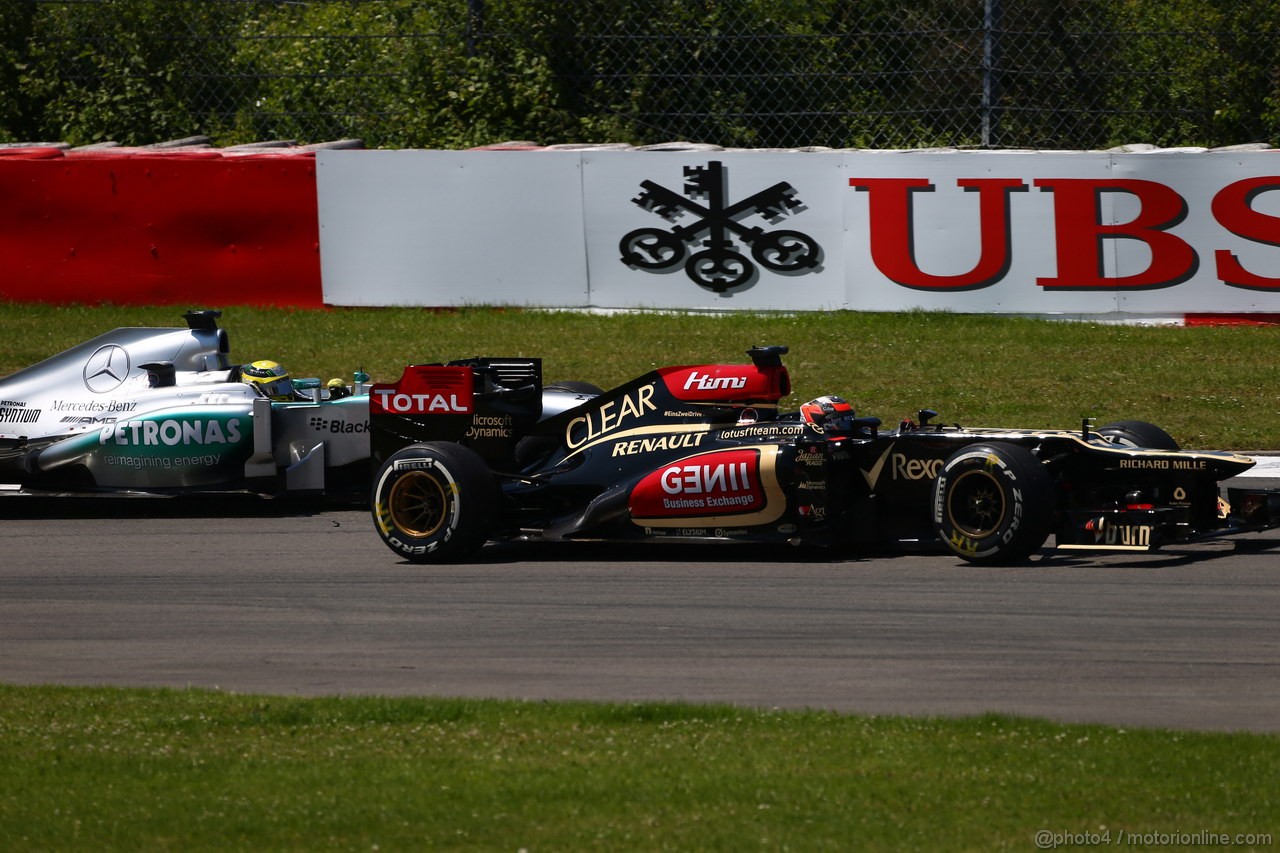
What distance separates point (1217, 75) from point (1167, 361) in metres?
4.21

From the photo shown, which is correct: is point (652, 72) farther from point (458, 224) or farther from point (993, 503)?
point (993, 503)

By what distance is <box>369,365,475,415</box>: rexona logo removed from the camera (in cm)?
976

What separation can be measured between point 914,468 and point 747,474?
0.81 m

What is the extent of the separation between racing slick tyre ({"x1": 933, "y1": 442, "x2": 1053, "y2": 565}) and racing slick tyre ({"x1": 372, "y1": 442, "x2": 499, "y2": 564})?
2.33 meters

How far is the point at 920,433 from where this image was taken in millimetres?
8797

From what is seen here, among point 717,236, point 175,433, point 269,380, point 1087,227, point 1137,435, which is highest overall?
point 717,236

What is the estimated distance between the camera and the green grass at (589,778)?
16.0ft

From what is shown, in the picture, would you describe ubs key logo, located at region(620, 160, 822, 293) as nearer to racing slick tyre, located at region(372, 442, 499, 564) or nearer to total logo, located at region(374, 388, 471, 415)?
total logo, located at region(374, 388, 471, 415)

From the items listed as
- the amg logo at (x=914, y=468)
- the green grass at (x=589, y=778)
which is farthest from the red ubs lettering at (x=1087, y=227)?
the green grass at (x=589, y=778)

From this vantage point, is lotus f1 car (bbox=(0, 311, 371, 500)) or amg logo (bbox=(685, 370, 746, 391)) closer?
amg logo (bbox=(685, 370, 746, 391))

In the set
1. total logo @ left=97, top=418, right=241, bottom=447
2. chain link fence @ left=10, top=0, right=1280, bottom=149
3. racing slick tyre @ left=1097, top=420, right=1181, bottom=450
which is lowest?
racing slick tyre @ left=1097, top=420, right=1181, bottom=450

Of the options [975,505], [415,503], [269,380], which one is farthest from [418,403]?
[975,505]

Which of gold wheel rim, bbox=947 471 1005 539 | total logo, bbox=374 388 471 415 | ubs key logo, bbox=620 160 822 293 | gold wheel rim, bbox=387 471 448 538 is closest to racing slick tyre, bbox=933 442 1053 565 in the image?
gold wheel rim, bbox=947 471 1005 539

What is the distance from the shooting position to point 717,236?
53.6 ft
